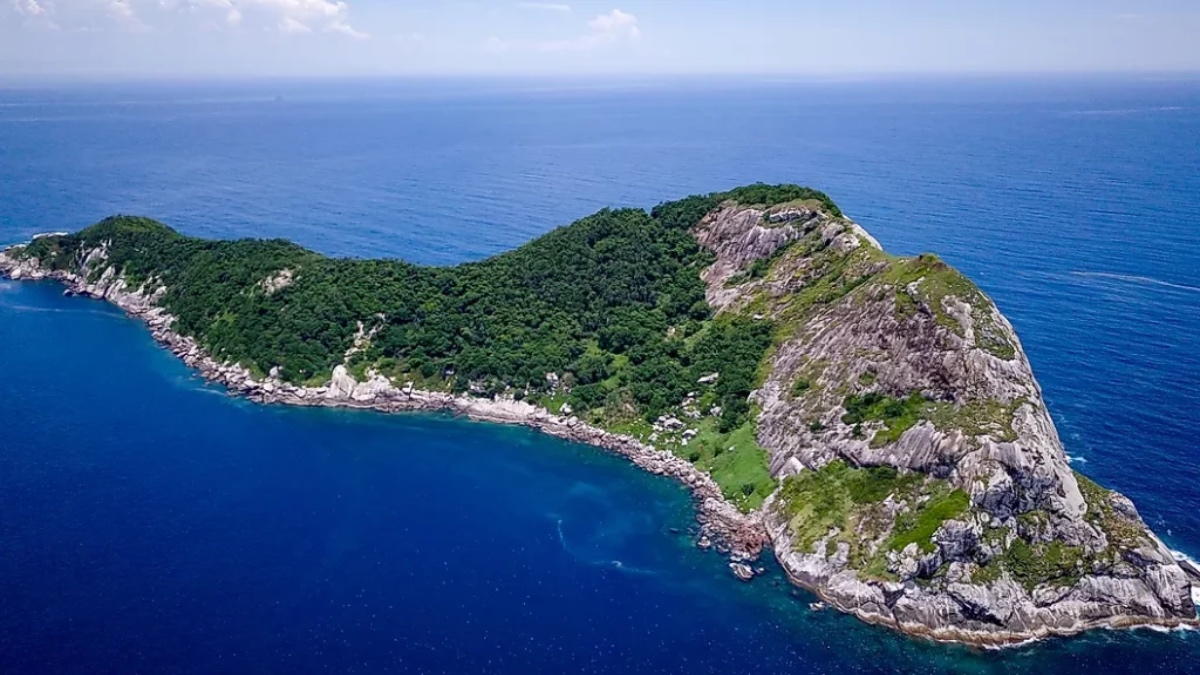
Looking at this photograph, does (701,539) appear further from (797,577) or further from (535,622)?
(535,622)

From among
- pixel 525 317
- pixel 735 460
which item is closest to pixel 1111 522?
pixel 735 460

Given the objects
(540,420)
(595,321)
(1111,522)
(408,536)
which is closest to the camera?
(1111,522)

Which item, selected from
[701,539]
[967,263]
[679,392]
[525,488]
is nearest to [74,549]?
[525,488]

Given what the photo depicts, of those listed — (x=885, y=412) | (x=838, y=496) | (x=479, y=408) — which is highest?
(x=885, y=412)

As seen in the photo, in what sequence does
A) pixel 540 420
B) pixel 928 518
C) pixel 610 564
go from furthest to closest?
pixel 540 420 < pixel 610 564 < pixel 928 518

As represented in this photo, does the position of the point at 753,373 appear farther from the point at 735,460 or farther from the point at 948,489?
the point at 948,489

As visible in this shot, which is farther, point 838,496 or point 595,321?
point 595,321

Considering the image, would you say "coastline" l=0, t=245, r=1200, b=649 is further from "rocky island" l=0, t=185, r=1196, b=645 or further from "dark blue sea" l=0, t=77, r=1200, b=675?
"dark blue sea" l=0, t=77, r=1200, b=675
